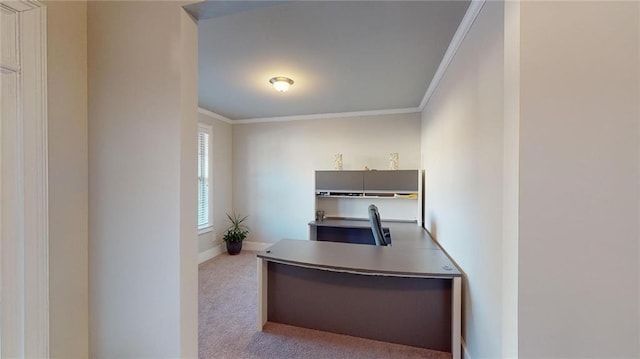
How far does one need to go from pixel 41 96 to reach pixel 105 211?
0.53 metres

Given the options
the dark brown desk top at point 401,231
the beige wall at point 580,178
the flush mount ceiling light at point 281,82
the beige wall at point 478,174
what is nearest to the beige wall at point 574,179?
the beige wall at point 580,178

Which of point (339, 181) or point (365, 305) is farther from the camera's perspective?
point (339, 181)

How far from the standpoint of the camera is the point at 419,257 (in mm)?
2168

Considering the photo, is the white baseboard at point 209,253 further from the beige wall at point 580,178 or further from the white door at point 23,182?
the beige wall at point 580,178

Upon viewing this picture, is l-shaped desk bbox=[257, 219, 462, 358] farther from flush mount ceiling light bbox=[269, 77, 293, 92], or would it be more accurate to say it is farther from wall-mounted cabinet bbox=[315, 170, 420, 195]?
flush mount ceiling light bbox=[269, 77, 293, 92]

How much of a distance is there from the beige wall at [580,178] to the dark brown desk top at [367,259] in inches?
41.1

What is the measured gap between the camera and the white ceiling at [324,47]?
164cm

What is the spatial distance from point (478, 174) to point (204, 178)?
13.6 ft

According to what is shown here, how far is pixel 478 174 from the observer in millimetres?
1577

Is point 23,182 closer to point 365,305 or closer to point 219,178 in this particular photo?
point 365,305

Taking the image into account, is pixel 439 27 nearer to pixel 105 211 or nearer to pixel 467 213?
pixel 467 213

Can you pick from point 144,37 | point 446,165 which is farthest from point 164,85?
point 446,165

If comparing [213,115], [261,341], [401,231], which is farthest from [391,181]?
[213,115]

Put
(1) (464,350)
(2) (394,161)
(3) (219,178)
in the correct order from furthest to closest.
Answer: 1. (3) (219,178)
2. (2) (394,161)
3. (1) (464,350)
